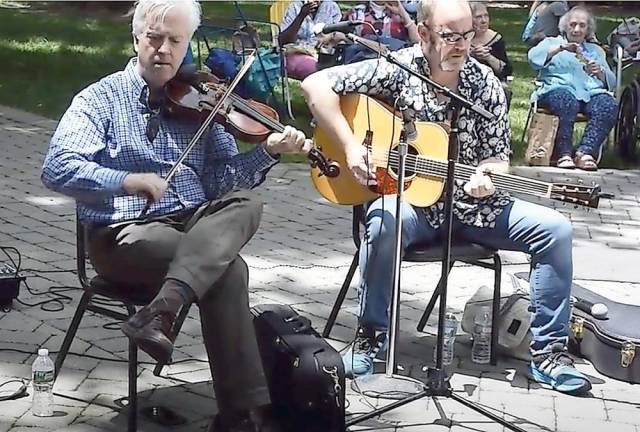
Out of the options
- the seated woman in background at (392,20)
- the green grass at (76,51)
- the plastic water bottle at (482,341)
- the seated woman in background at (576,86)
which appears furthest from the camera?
the green grass at (76,51)

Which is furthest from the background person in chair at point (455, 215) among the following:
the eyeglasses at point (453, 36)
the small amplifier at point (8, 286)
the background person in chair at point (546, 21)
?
the background person in chair at point (546, 21)

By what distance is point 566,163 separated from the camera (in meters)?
8.16

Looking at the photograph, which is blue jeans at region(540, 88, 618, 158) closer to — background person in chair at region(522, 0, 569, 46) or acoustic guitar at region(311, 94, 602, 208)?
background person in chair at region(522, 0, 569, 46)

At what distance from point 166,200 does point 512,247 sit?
1.32 meters

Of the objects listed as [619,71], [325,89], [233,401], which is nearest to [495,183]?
[325,89]

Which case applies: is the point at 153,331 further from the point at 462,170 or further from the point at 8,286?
the point at 8,286

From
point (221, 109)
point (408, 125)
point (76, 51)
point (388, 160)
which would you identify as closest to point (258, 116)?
point (221, 109)

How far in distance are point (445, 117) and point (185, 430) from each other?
4.86 feet

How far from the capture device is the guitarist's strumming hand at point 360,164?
161 inches

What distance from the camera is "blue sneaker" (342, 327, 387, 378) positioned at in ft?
13.6

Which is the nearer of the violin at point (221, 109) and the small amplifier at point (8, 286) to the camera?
the violin at point (221, 109)

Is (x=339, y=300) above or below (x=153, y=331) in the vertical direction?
below

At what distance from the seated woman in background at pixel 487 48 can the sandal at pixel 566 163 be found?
581 mm

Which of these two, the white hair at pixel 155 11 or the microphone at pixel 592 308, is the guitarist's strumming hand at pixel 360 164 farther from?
the microphone at pixel 592 308
